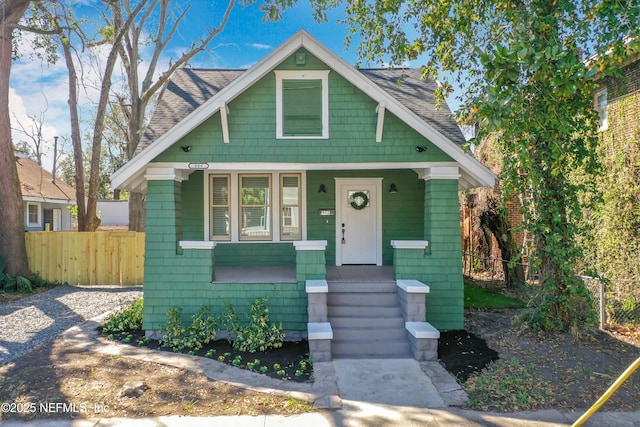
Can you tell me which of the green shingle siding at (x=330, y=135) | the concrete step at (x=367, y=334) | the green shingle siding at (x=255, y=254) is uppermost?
the green shingle siding at (x=330, y=135)

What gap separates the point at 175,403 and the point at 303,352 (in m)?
2.18

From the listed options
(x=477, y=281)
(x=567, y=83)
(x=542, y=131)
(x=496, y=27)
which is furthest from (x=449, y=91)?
(x=477, y=281)

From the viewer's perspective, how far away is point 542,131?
18.1ft

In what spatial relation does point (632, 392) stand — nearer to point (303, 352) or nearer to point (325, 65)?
point (303, 352)

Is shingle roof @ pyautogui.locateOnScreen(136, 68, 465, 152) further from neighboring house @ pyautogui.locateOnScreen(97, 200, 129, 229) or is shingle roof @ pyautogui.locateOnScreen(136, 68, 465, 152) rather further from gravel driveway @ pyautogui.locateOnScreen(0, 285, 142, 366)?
neighboring house @ pyautogui.locateOnScreen(97, 200, 129, 229)

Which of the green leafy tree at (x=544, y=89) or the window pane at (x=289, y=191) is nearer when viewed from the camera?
the green leafy tree at (x=544, y=89)

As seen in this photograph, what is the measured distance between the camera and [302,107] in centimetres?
707

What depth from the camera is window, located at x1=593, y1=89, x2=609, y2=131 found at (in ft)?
33.1

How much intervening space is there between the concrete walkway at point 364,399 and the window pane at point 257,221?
3.57 meters

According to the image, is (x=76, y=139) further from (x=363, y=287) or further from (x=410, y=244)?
(x=410, y=244)

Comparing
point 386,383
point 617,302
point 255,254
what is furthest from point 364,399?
point 617,302

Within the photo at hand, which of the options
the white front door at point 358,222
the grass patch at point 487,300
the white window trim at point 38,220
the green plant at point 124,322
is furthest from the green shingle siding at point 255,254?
the white window trim at point 38,220

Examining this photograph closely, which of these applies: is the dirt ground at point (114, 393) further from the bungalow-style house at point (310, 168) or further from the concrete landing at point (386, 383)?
the bungalow-style house at point (310, 168)

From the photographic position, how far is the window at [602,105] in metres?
10.1
